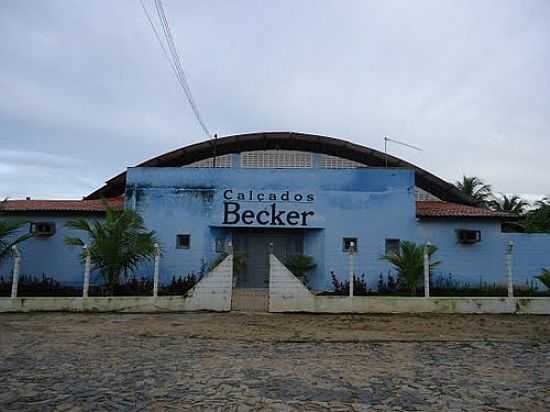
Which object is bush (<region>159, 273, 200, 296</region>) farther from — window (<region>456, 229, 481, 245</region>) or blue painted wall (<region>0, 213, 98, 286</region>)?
window (<region>456, 229, 481, 245</region>)

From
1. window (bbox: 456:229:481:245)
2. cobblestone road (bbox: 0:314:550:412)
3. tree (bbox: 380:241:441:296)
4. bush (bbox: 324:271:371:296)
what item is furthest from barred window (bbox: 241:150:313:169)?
cobblestone road (bbox: 0:314:550:412)

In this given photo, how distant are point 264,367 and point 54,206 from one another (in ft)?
41.8

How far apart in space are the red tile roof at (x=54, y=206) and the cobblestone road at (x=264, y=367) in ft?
20.7

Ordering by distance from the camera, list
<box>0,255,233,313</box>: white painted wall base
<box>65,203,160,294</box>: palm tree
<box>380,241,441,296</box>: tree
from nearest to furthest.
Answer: <box>0,255,233,313</box>: white painted wall base
<box>65,203,160,294</box>: palm tree
<box>380,241,441,296</box>: tree

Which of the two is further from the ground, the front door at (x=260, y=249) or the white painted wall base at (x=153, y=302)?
the front door at (x=260, y=249)

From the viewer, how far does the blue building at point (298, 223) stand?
15906 mm

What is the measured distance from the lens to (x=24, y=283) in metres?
15.6

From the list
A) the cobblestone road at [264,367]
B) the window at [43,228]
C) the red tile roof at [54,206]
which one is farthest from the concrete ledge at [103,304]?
the red tile roof at [54,206]

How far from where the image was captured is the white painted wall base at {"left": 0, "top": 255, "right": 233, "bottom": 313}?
1177 cm

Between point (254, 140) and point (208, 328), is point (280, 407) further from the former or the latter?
point (254, 140)

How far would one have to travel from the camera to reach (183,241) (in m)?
16.4

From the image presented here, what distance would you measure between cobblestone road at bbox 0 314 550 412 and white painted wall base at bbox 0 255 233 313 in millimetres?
1309

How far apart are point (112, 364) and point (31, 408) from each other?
193 centimetres

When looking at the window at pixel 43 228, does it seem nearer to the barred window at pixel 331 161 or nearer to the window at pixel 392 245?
the barred window at pixel 331 161
